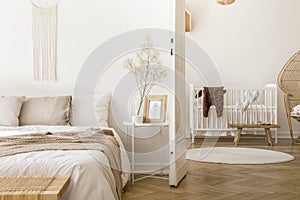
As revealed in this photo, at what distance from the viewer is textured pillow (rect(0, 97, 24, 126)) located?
425 centimetres

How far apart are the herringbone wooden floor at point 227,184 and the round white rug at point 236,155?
0.24m

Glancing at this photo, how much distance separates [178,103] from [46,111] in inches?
52.8

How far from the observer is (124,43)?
4.66 metres

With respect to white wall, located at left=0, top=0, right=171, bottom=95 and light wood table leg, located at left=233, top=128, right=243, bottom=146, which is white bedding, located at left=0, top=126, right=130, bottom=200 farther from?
light wood table leg, located at left=233, top=128, right=243, bottom=146

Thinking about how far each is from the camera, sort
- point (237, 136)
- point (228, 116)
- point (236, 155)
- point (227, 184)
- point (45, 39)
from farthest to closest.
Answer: point (228, 116) → point (237, 136) → point (236, 155) → point (45, 39) → point (227, 184)

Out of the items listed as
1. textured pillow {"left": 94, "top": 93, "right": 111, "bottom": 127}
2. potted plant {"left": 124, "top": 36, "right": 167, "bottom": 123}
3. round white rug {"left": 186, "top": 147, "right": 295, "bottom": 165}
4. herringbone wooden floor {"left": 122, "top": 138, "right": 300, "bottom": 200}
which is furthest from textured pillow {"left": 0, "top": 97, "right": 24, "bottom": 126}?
round white rug {"left": 186, "top": 147, "right": 295, "bottom": 165}

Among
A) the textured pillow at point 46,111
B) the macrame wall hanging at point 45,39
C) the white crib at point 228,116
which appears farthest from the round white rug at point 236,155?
the macrame wall hanging at point 45,39

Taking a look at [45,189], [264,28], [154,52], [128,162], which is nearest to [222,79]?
[264,28]

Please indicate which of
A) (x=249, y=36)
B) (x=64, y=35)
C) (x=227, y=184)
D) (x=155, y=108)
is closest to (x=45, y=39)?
(x=64, y=35)

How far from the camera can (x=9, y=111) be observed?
427 centimetres

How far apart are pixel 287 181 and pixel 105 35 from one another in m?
2.41

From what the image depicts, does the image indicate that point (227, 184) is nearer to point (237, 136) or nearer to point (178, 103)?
point (178, 103)

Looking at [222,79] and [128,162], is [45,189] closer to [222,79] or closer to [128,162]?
[128,162]

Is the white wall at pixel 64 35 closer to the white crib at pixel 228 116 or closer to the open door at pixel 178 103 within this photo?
the open door at pixel 178 103
